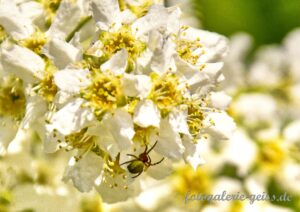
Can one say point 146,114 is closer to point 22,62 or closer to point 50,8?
point 22,62

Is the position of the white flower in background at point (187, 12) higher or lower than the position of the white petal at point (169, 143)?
lower

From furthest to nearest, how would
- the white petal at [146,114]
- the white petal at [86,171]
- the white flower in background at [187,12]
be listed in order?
1. the white flower in background at [187,12]
2. the white petal at [86,171]
3. the white petal at [146,114]

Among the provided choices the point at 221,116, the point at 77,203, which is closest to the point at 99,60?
the point at 221,116

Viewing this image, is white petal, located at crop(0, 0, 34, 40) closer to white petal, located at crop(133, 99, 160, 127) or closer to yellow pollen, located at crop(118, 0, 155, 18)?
yellow pollen, located at crop(118, 0, 155, 18)

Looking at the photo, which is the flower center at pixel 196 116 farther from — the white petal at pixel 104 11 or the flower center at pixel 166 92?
the white petal at pixel 104 11

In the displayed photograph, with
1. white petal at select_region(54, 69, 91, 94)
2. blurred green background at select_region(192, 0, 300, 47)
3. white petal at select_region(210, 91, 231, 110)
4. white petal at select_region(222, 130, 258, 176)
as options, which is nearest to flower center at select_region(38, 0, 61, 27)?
white petal at select_region(54, 69, 91, 94)

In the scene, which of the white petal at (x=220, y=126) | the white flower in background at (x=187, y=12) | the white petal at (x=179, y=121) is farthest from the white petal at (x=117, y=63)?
the white flower in background at (x=187, y=12)

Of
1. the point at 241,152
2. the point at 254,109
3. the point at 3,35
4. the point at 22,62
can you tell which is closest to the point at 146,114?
the point at 22,62
